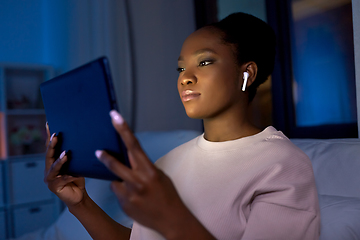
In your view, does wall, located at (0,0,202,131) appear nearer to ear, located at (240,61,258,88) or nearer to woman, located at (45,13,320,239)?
woman, located at (45,13,320,239)

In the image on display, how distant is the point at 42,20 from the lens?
3400 mm

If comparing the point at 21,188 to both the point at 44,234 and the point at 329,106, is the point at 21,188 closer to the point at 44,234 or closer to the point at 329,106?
the point at 44,234

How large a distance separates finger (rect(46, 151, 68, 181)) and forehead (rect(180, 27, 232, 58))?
15.3 inches

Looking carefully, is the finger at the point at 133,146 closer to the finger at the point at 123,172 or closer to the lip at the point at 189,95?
the finger at the point at 123,172

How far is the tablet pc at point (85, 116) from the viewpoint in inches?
19.7

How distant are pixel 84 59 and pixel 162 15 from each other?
0.85m

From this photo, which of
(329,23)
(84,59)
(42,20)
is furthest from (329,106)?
(42,20)

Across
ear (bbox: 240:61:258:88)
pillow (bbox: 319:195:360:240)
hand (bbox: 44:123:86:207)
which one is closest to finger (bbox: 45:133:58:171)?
hand (bbox: 44:123:86:207)

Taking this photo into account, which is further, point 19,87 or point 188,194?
point 19,87

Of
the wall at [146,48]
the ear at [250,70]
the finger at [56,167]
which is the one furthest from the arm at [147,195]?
the wall at [146,48]

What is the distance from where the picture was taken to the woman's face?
2.34ft

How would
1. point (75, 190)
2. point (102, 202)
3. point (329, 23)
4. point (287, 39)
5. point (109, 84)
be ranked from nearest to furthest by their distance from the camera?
1. point (109, 84)
2. point (75, 190)
3. point (102, 202)
4. point (329, 23)
5. point (287, 39)

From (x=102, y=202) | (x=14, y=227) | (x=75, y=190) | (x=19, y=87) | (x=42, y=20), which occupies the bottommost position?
(x=14, y=227)

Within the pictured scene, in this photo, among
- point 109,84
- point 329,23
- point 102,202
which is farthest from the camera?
point 329,23
